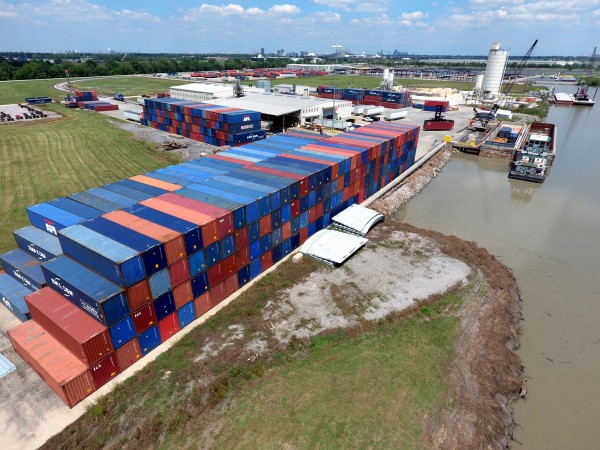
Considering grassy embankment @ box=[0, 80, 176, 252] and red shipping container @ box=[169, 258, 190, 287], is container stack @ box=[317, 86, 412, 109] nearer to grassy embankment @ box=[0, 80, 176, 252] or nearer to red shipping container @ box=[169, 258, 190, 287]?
grassy embankment @ box=[0, 80, 176, 252]

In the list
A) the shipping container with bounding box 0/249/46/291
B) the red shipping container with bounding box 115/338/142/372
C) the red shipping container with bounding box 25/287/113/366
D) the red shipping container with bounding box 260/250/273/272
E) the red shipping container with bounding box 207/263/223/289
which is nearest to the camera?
the red shipping container with bounding box 25/287/113/366

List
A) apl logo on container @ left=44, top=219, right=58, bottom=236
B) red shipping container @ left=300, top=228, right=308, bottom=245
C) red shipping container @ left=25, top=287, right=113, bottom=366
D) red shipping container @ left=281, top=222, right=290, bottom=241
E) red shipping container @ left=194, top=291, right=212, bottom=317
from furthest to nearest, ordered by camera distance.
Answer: red shipping container @ left=300, top=228, right=308, bottom=245 < red shipping container @ left=281, top=222, right=290, bottom=241 < apl logo on container @ left=44, top=219, right=58, bottom=236 < red shipping container @ left=194, top=291, right=212, bottom=317 < red shipping container @ left=25, top=287, right=113, bottom=366

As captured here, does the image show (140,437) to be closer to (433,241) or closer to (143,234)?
(143,234)

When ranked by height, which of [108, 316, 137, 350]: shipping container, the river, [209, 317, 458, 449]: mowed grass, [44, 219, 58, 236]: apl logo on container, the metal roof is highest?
[44, 219, 58, 236]: apl logo on container

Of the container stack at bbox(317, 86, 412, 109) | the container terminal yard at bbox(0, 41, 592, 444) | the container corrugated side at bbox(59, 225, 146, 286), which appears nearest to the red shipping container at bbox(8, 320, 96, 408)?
the container terminal yard at bbox(0, 41, 592, 444)

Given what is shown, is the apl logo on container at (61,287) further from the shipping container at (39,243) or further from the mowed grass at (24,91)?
the mowed grass at (24,91)

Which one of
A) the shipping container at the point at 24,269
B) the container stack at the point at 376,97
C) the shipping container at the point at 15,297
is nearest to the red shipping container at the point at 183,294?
the shipping container at the point at 24,269
